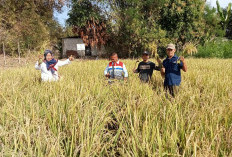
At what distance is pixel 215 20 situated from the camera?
14672 mm

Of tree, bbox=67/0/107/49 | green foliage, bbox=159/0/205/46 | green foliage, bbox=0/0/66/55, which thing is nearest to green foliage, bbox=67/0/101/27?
tree, bbox=67/0/107/49

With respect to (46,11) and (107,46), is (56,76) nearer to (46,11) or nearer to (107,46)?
(107,46)

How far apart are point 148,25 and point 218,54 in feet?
18.6

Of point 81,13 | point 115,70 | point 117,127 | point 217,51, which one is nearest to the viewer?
point 117,127

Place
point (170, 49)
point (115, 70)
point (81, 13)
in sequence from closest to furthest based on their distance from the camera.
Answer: point (170, 49), point (115, 70), point (81, 13)

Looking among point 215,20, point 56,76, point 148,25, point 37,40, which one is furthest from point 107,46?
point 56,76

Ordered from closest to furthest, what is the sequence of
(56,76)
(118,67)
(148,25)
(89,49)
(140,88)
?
(140,88)
(118,67)
(56,76)
(148,25)
(89,49)

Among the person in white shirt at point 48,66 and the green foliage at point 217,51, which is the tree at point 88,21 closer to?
the green foliage at point 217,51

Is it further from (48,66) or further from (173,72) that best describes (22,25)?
(173,72)

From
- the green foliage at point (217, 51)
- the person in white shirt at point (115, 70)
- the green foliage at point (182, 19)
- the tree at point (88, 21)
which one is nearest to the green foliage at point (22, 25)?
the tree at point (88, 21)

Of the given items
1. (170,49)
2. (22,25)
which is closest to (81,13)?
(22,25)

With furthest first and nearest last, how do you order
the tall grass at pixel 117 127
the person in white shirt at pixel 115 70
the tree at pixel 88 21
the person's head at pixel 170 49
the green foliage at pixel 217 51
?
the tree at pixel 88 21, the green foliage at pixel 217 51, the person in white shirt at pixel 115 70, the person's head at pixel 170 49, the tall grass at pixel 117 127

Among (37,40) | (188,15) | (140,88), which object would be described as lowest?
(140,88)

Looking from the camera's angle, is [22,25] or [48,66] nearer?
[48,66]
